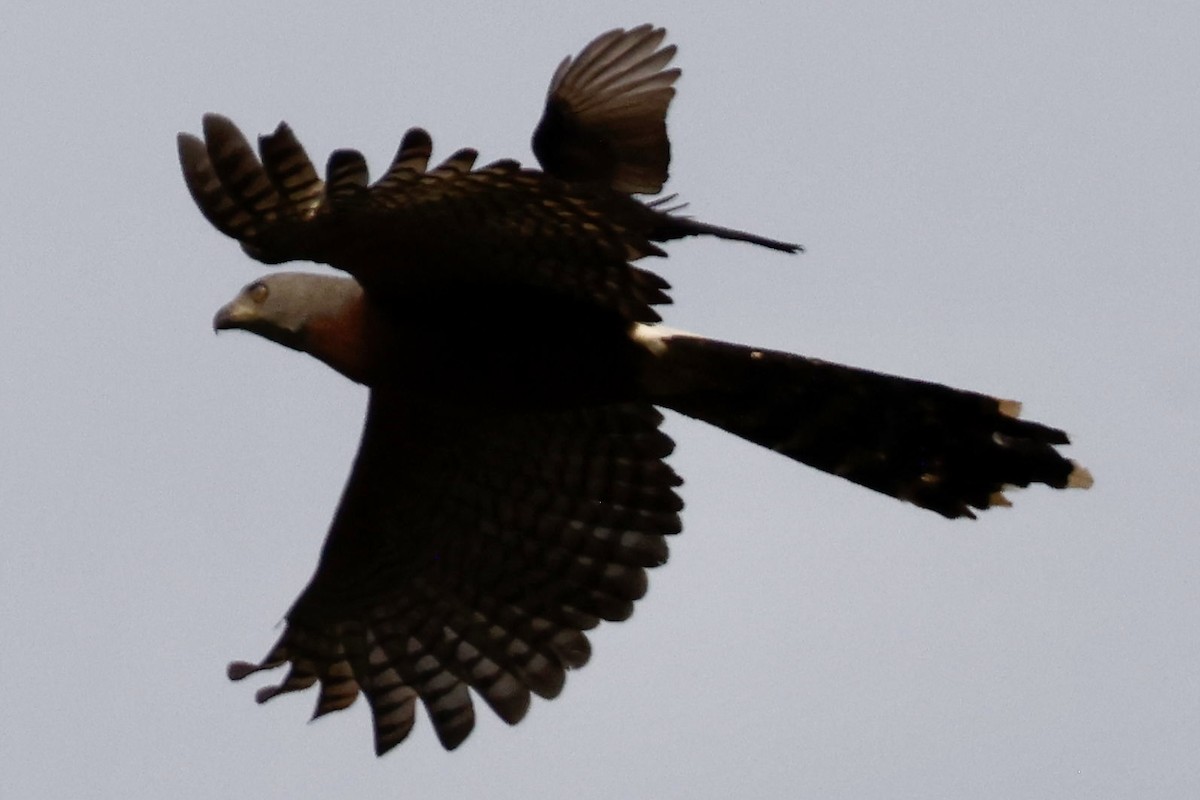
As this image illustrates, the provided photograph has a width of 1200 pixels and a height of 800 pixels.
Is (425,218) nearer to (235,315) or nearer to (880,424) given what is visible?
(235,315)

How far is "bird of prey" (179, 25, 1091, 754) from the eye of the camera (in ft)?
27.8

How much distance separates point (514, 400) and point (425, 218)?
119 cm

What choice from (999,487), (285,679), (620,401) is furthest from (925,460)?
(285,679)

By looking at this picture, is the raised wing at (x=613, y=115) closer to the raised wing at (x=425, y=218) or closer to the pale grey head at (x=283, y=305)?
the raised wing at (x=425, y=218)

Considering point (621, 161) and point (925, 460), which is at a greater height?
point (621, 161)

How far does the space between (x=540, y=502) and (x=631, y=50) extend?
2.01m

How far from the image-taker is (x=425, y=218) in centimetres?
859

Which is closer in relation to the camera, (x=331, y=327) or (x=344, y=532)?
(x=331, y=327)

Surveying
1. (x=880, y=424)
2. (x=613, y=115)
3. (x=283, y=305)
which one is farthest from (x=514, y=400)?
(x=880, y=424)

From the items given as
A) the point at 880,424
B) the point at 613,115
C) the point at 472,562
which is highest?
the point at 613,115

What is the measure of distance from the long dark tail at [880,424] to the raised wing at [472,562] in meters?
0.71

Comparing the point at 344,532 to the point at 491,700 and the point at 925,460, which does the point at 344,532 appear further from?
the point at 925,460

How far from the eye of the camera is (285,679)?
→ 33.4 ft

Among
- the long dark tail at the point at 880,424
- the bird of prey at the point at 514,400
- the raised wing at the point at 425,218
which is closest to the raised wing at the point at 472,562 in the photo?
the bird of prey at the point at 514,400
